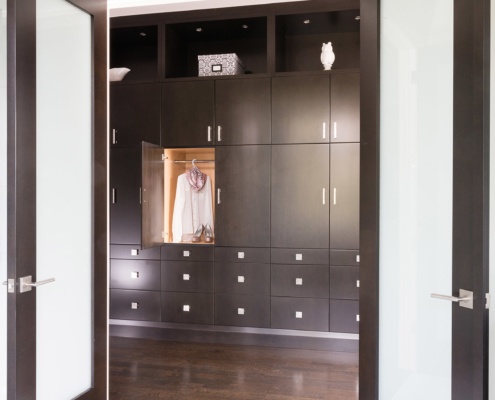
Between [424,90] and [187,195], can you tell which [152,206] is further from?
[424,90]

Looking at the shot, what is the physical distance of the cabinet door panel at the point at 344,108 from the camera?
3.70 m

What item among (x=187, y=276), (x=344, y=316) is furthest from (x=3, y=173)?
(x=344, y=316)

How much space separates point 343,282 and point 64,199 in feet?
8.05

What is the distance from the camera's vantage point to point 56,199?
6.62 feet

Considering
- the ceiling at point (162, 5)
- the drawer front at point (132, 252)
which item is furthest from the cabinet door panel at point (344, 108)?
the drawer front at point (132, 252)

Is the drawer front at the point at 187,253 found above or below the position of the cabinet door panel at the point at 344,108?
below

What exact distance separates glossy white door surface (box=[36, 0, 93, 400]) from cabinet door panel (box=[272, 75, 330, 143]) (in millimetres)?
1924

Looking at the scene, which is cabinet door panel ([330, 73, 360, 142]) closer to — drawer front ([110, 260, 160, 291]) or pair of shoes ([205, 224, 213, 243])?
pair of shoes ([205, 224, 213, 243])

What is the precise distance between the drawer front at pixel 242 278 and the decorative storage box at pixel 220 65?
1759mm

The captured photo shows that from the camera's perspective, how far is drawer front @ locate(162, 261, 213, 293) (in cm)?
397

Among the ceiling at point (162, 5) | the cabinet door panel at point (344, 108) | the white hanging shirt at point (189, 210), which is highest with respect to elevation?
the ceiling at point (162, 5)

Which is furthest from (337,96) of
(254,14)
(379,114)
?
(379,114)

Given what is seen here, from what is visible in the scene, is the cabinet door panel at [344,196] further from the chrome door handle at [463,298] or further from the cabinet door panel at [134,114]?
the chrome door handle at [463,298]

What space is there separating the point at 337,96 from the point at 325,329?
1998 mm
